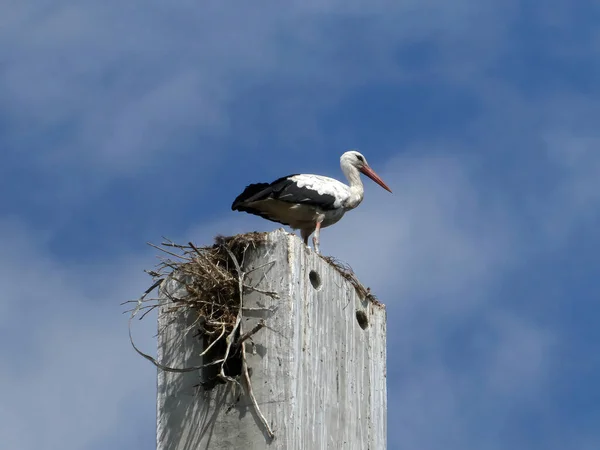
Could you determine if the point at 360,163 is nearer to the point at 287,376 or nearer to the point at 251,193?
the point at 251,193

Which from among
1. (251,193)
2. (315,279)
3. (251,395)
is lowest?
(251,395)

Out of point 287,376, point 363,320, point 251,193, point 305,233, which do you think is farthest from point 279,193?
point 287,376

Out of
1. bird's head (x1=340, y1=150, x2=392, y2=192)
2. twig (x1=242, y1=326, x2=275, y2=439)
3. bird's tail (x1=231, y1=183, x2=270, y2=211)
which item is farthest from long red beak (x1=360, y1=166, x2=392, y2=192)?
twig (x1=242, y1=326, x2=275, y2=439)

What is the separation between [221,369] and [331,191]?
393 cm

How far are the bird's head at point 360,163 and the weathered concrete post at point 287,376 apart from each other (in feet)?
12.1

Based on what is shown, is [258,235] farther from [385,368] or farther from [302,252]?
[385,368]

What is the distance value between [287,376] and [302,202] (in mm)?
3353

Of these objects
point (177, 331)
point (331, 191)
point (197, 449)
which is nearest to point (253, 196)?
point (331, 191)

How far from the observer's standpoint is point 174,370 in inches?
598

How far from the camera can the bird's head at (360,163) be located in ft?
64.5

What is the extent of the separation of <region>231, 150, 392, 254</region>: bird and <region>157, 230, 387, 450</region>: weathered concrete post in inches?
63.8

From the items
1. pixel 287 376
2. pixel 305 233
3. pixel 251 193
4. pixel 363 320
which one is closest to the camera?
pixel 287 376

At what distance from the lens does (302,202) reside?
1753cm

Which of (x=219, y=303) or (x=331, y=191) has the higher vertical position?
(x=331, y=191)
